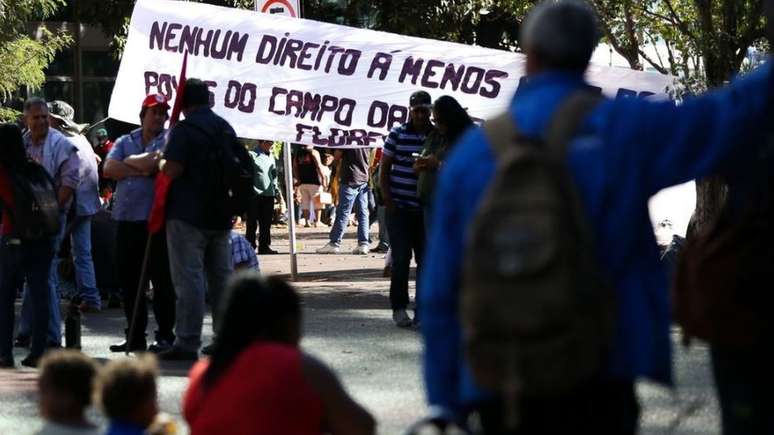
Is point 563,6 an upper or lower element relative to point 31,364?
upper

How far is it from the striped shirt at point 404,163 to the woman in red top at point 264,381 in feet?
22.1

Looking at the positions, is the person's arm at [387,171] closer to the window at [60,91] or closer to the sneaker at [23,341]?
the sneaker at [23,341]

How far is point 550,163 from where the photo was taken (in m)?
3.76

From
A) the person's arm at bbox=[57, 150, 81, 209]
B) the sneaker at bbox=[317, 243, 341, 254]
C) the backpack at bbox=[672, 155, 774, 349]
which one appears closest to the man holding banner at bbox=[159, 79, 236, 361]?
the person's arm at bbox=[57, 150, 81, 209]

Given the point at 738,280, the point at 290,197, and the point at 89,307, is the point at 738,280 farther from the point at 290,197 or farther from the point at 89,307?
the point at 290,197

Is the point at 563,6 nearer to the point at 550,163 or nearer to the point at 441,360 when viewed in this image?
the point at 550,163

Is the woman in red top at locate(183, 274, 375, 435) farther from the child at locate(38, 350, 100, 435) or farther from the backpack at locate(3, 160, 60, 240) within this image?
the backpack at locate(3, 160, 60, 240)

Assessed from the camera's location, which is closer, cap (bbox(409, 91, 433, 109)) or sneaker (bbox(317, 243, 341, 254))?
cap (bbox(409, 91, 433, 109))

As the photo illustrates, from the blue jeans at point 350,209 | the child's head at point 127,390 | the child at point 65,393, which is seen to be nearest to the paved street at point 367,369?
the child's head at point 127,390

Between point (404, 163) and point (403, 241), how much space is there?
0.54 metres

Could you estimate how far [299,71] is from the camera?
1483cm

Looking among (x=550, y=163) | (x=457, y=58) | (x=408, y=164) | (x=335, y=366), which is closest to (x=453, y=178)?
(x=550, y=163)

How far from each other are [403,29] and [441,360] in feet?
73.9

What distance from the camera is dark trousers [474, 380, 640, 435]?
3.83m
